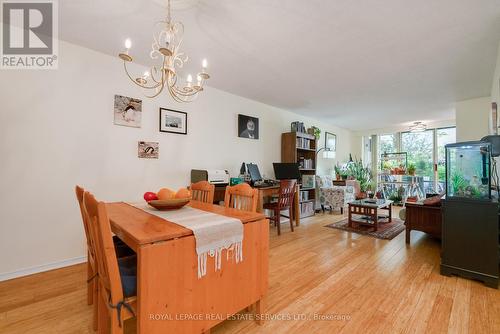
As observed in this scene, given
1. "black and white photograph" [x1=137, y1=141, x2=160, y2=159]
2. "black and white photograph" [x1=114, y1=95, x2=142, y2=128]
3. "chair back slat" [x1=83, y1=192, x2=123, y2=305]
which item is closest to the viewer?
"chair back slat" [x1=83, y1=192, x2=123, y2=305]

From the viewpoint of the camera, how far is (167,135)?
10.1 feet

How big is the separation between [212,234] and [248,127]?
312 centimetres

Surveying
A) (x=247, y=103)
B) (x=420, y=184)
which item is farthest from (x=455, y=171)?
(x=420, y=184)

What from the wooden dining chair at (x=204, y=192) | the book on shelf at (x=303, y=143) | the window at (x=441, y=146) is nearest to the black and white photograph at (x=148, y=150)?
the wooden dining chair at (x=204, y=192)

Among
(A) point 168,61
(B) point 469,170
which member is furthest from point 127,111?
(B) point 469,170

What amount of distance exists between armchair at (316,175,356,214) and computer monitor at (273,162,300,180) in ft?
3.40

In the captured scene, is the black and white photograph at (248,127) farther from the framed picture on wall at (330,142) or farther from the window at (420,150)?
the window at (420,150)

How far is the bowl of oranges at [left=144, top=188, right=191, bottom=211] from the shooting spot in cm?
158

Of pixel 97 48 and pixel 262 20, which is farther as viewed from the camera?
pixel 97 48

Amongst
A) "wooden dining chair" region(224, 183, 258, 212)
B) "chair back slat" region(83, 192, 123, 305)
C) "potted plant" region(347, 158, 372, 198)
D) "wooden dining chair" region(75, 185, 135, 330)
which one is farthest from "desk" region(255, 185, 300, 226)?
"potted plant" region(347, 158, 372, 198)

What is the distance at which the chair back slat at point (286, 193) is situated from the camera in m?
3.58

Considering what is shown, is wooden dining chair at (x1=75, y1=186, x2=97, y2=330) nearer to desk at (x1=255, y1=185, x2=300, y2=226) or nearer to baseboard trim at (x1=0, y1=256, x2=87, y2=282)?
baseboard trim at (x1=0, y1=256, x2=87, y2=282)

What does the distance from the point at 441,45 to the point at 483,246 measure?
80.3 inches

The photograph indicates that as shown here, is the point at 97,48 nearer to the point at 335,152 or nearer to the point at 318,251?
the point at 318,251
